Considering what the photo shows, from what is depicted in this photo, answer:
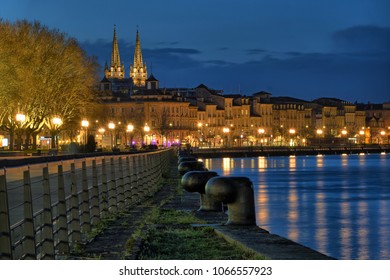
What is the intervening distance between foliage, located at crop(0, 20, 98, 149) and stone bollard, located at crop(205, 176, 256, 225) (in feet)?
157

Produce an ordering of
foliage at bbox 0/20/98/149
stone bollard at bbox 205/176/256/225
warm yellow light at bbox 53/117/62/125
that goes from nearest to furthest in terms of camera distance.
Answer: stone bollard at bbox 205/176/256/225 < foliage at bbox 0/20/98/149 < warm yellow light at bbox 53/117/62/125

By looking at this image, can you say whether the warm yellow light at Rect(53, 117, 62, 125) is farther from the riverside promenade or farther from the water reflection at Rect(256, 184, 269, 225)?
the riverside promenade

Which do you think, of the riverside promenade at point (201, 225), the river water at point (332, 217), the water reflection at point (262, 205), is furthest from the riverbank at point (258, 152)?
the riverside promenade at point (201, 225)

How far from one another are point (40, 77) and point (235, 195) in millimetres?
56738

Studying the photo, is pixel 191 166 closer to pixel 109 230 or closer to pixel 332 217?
pixel 332 217

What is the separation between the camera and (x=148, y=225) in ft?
49.0

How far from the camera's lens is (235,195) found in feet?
47.1

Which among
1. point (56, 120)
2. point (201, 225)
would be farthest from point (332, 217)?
point (56, 120)

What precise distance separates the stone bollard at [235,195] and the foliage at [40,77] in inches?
1889

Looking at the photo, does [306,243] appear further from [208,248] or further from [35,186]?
[208,248]

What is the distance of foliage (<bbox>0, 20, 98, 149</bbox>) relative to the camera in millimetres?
64125

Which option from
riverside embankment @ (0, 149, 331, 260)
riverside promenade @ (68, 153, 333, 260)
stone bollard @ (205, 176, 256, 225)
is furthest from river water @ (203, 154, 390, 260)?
stone bollard @ (205, 176, 256, 225)

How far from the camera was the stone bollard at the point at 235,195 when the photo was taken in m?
14.2

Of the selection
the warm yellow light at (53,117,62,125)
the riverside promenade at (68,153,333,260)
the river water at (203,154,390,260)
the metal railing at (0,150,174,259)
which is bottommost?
the river water at (203,154,390,260)
